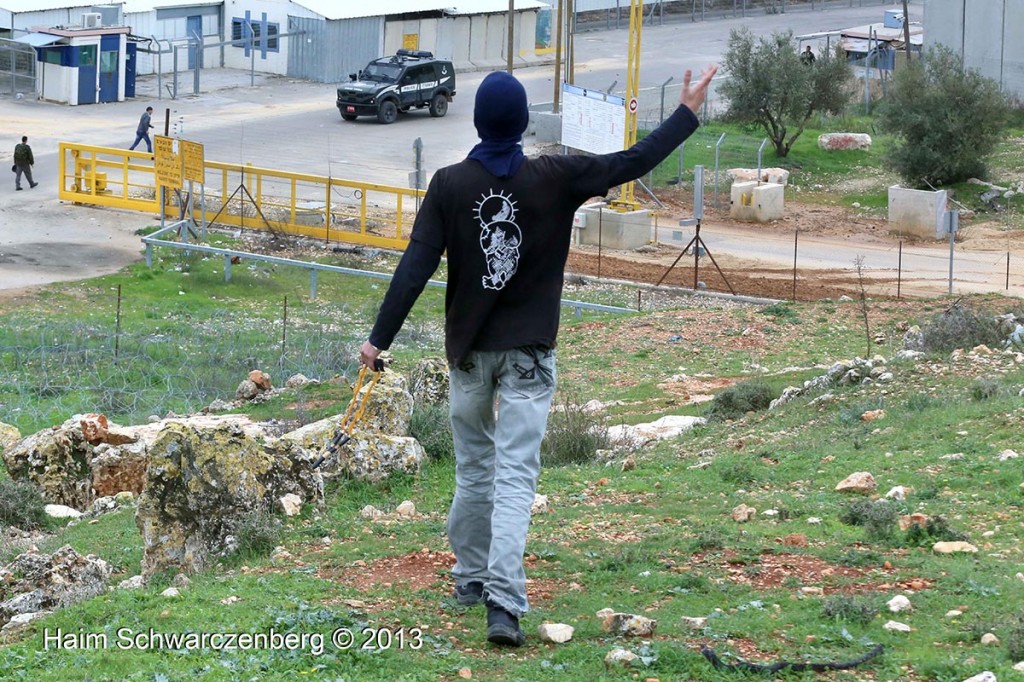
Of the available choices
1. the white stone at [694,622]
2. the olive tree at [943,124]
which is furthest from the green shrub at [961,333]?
the olive tree at [943,124]

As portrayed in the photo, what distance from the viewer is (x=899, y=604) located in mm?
5672

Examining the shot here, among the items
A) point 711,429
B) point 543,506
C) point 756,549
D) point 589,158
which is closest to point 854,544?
point 756,549

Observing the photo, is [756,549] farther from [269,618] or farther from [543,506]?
[269,618]

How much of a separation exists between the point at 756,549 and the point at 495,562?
5.36 ft

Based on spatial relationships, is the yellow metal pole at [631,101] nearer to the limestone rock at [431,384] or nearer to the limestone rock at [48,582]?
the limestone rock at [431,384]

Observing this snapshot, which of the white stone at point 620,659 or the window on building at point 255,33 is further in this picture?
the window on building at point 255,33

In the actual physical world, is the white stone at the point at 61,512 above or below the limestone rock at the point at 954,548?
below

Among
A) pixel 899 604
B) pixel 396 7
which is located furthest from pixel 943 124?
pixel 899 604

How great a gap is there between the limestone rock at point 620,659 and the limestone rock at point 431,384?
619 centimetres

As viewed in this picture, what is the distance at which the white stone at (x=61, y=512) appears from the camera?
1062cm

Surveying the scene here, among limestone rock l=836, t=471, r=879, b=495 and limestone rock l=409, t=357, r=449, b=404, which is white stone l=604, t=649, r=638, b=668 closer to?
limestone rock l=836, t=471, r=879, b=495

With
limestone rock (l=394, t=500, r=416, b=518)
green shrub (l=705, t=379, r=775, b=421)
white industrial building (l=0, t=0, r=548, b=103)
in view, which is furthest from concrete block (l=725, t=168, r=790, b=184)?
limestone rock (l=394, t=500, r=416, b=518)

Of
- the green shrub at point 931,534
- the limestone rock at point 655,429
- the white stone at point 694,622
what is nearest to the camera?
the white stone at point 694,622

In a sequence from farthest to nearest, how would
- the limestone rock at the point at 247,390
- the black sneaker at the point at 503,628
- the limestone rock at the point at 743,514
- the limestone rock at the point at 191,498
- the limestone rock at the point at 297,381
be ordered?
the limestone rock at the point at 297,381, the limestone rock at the point at 247,390, the limestone rock at the point at 743,514, the limestone rock at the point at 191,498, the black sneaker at the point at 503,628
